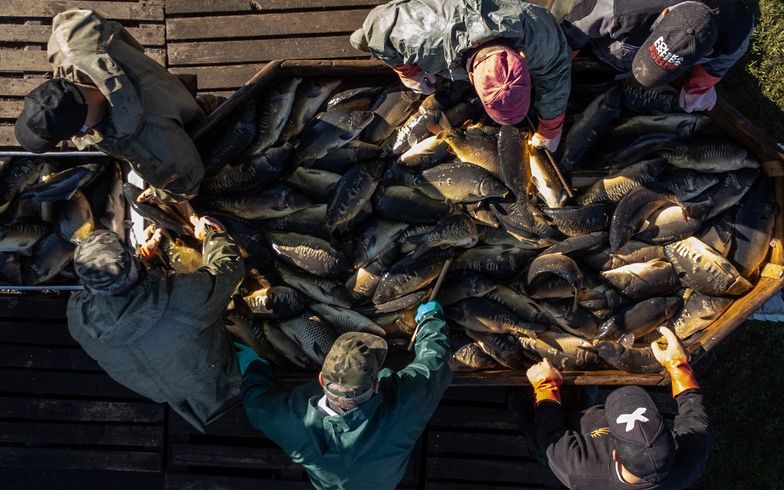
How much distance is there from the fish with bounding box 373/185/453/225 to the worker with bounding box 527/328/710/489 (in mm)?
1186

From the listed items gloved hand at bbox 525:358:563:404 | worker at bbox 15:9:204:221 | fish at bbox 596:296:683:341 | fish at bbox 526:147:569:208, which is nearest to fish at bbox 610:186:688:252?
fish at bbox 526:147:569:208

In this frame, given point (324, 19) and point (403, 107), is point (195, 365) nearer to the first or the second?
point (403, 107)

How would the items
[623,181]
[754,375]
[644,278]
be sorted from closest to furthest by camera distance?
[623,181]
[644,278]
[754,375]

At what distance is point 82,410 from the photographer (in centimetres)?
492

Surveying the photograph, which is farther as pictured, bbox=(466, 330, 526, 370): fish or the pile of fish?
bbox=(466, 330, 526, 370): fish

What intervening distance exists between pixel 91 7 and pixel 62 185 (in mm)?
1607

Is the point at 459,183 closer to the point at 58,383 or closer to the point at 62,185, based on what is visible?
the point at 62,185

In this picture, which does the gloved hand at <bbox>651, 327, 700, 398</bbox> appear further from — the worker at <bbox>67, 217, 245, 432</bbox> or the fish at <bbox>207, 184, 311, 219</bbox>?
the worker at <bbox>67, 217, 245, 432</bbox>

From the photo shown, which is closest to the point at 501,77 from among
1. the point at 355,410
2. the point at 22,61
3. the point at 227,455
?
the point at 355,410

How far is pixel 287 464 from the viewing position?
16.1 feet

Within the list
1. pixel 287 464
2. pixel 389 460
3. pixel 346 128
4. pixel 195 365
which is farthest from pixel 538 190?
pixel 287 464

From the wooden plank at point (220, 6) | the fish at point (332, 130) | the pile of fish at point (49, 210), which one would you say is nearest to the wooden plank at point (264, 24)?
the wooden plank at point (220, 6)

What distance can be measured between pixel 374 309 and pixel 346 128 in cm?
118

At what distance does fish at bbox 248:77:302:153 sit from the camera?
4.27 meters
